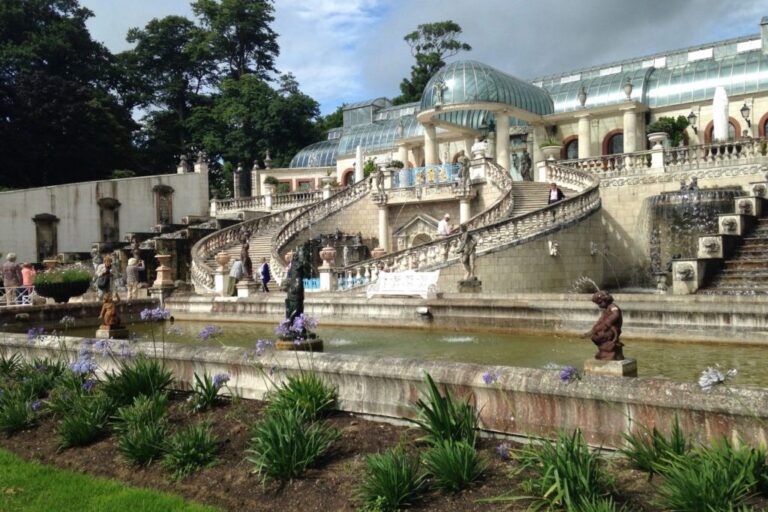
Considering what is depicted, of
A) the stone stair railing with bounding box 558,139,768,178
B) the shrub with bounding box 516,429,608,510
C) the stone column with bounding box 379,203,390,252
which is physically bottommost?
the shrub with bounding box 516,429,608,510

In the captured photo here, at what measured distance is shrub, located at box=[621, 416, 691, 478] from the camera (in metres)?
4.25

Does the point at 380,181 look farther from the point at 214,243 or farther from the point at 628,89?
the point at 628,89

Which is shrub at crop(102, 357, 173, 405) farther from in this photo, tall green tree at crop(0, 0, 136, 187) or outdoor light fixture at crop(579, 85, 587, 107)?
tall green tree at crop(0, 0, 136, 187)

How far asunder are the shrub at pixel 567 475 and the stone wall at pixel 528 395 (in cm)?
37

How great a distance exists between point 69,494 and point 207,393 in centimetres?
161

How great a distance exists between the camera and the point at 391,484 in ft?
14.5

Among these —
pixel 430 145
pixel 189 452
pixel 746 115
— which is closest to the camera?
pixel 189 452

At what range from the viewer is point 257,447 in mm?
5336

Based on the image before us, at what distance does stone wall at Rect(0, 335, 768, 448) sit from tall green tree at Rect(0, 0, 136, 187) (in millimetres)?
42300

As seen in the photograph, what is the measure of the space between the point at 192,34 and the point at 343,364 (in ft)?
211

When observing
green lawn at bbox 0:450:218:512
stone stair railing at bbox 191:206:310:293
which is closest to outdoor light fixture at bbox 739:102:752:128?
stone stair railing at bbox 191:206:310:293

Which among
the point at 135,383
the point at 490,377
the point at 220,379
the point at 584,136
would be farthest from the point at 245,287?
the point at 584,136

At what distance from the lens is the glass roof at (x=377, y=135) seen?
4597cm

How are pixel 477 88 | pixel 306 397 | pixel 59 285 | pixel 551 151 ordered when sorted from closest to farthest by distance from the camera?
1. pixel 306 397
2. pixel 59 285
3. pixel 551 151
4. pixel 477 88
